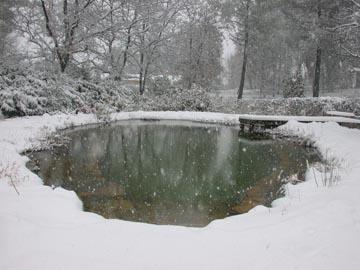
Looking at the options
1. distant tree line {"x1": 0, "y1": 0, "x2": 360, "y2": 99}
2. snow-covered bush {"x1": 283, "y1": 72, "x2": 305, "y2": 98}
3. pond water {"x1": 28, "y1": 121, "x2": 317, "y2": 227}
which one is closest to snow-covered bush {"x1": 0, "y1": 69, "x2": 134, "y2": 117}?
distant tree line {"x1": 0, "y1": 0, "x2": 360, "y2": 99}

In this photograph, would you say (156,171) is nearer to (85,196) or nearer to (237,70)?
(85,196)

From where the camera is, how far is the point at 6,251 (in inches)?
156

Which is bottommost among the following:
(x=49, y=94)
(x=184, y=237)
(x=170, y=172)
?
(x=170, y=172)

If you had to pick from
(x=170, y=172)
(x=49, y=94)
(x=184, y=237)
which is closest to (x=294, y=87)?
(x=49, y=94)

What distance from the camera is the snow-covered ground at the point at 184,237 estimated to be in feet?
12.5

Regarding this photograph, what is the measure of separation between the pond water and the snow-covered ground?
1211mm

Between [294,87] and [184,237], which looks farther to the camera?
[294,87]

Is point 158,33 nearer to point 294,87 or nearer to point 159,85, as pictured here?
point 159,85

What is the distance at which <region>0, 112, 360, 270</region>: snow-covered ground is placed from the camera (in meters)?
3.80

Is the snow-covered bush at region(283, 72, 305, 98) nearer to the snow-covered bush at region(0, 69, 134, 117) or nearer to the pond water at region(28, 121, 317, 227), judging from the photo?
the snow-covered bush at region(0, 69, 134, 117)

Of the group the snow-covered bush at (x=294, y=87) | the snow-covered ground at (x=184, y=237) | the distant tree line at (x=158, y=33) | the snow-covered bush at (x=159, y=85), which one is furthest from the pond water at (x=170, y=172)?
the snow-covered bush at (x=294, y=87)

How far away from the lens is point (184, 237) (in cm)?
461

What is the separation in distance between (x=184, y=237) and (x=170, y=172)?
5.24 metres

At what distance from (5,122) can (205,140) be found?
8.68 metres
